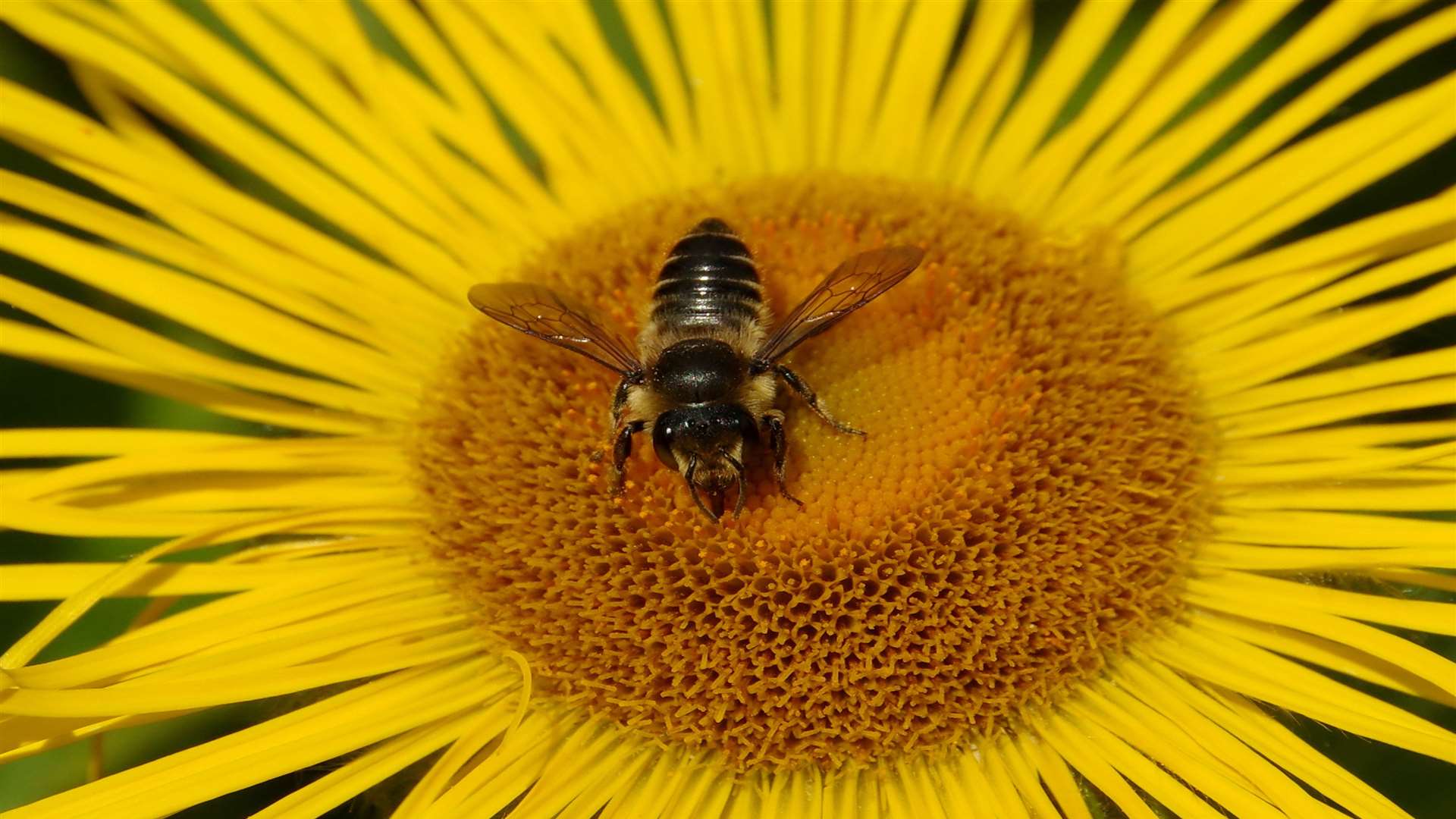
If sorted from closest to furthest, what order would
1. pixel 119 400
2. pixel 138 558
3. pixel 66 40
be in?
1. pixel 138 558
2. pixel 66 40
3. pixel 119 400

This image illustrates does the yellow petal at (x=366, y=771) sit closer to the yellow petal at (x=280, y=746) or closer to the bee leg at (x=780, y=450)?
the yellow petal at (x=280, y=746)

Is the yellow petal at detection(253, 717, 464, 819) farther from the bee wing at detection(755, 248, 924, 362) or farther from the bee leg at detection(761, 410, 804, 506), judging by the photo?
the bee wing at detection(755, 248, 924, 362)

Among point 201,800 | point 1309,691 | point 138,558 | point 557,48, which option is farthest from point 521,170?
point 1309,691

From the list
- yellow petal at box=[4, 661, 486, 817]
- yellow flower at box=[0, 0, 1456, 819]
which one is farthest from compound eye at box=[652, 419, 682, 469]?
yellow petal at box=[4, 661, 486, 817]

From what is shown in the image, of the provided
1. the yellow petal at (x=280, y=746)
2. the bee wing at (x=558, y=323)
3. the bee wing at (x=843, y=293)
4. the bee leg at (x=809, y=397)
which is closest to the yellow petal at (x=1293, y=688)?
the bee leg at (x=809, y=397)

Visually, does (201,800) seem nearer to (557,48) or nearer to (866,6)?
(557,48)

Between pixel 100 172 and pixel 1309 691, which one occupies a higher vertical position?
pixel 100 172
